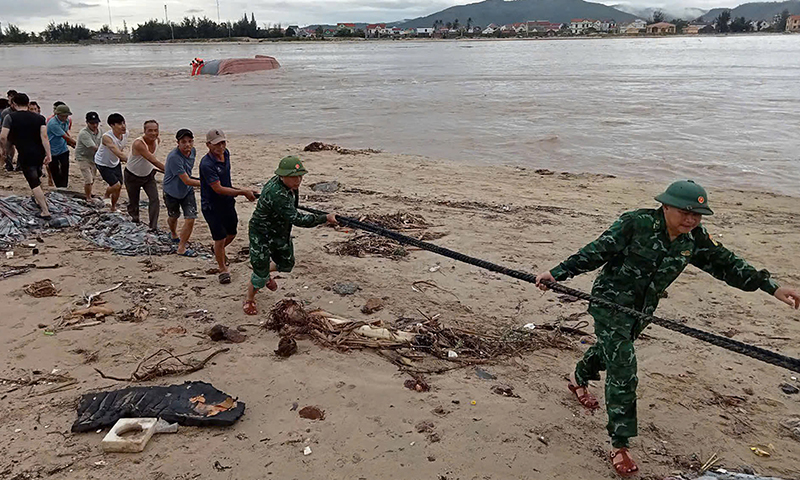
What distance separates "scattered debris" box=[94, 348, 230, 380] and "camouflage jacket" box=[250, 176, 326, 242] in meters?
1.18

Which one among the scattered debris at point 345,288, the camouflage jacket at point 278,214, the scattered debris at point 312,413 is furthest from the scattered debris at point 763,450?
the scattered debris at point 345,288

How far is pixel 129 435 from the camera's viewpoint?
3576 millimetres

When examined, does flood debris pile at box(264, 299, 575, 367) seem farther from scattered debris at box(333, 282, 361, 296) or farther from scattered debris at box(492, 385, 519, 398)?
scattered debris at box(333, 282, 361, 296)

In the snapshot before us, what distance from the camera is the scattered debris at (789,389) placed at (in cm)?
441

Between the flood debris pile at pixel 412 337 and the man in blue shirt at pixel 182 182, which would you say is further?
the man in blue shirt at pixel 182 182

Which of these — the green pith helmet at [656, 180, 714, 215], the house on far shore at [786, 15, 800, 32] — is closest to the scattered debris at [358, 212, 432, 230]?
the green pith helmet at [656, 180, 714, 215]

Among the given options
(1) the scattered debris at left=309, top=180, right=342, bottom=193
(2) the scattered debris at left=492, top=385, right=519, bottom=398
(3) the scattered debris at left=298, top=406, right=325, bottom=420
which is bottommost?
(2) the scattered debris at left=492, top=385, right=519, bottom=398

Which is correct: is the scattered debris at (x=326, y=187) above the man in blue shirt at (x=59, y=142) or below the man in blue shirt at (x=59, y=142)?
below

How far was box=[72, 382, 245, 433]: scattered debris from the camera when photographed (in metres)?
3.71

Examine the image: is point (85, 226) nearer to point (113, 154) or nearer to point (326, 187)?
point (113, 154)

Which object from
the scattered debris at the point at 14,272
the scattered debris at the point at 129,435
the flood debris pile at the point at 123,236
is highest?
the flood debris pile at the point at 123,236

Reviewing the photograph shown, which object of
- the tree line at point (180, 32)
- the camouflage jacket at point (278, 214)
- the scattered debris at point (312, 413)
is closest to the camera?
the scattered debris at point (312, 413)

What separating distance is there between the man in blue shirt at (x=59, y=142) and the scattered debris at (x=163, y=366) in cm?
576

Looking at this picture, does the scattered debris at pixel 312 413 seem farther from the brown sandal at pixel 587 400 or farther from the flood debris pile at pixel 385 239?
the flood debris pile at pixel 385 239
